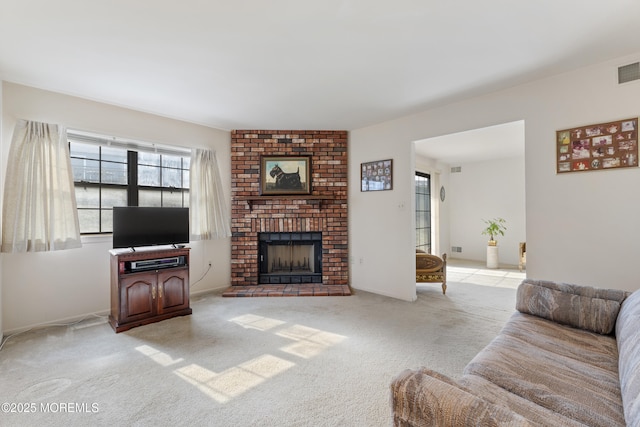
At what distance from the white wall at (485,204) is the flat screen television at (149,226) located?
20.7 feet

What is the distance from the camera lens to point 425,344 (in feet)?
8.15

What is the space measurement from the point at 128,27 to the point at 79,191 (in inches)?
84.9

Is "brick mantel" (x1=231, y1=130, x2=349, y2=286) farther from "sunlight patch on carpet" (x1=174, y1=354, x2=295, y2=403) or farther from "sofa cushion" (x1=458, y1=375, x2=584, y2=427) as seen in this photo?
"sofa cushion" (x1=458, y1=375, x2=584, y2=427)

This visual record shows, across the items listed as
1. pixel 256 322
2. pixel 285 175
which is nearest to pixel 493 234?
pixel 285 175

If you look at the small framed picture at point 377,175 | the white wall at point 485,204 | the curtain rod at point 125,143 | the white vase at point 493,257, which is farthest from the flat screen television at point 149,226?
the white wall at point 485,204

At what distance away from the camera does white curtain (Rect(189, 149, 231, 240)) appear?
395 cm

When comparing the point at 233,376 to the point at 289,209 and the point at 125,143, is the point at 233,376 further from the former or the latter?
the point at 125,143

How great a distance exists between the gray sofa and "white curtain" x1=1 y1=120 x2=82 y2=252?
11.6 feet

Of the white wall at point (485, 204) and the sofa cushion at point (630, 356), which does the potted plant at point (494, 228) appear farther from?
the sofa cushion at point (630, 356)

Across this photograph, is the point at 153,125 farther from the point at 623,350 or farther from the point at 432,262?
the point at 623,350

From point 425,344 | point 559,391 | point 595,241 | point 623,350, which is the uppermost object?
point 595,241

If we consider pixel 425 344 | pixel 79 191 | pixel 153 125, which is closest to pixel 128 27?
pixel 153 125

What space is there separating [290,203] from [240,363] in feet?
8.61

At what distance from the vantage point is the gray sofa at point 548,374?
0.90 m
